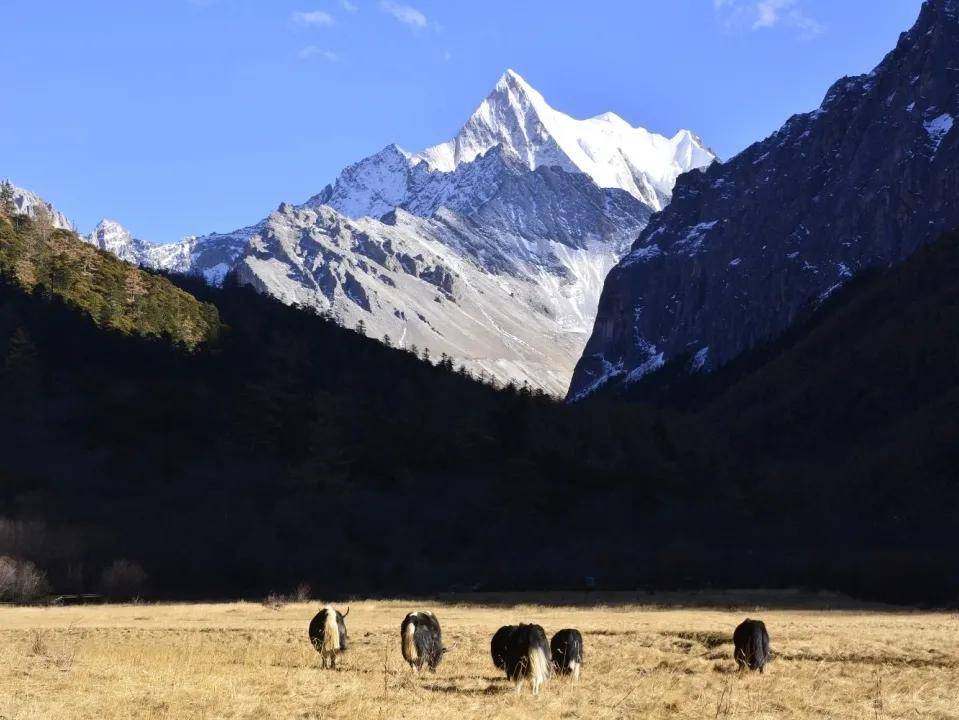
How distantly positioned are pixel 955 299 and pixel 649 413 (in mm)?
67097

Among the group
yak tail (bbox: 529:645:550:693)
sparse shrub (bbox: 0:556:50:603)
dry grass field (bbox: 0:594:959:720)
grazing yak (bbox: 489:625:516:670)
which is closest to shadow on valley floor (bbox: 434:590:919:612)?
dry grass field (bbox: 0:594:959:720)

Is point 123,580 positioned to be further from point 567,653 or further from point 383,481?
point 567,653

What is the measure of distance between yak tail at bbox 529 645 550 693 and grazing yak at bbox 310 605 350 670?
7.12 meters

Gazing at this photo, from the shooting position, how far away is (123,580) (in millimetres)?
75375

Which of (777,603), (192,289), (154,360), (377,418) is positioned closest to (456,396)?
(377,418)

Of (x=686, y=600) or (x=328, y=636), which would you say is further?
(x=686, y=600)

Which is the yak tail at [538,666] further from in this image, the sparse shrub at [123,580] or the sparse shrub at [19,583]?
the sparse shrub at [123,580]

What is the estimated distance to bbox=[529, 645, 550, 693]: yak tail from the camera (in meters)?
26.6

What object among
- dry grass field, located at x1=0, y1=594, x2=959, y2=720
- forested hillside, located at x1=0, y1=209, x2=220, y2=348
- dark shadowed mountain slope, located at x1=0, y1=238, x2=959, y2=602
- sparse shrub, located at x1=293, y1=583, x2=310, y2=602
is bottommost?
dry grass field, located at x1=0, y1=594, x2=959, y2=720

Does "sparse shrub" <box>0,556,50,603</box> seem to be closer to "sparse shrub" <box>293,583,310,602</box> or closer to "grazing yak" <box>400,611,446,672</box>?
"sparse shrub" <box>293,583,310,602</box>

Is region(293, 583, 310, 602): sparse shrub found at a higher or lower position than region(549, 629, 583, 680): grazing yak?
higher

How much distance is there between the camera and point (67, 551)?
263 ft

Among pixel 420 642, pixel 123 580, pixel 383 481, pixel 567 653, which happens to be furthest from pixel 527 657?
pixel 383 481

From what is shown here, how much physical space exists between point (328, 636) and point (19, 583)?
149 feet
